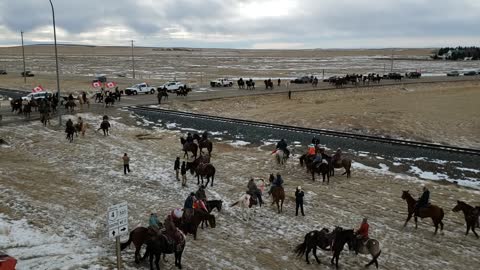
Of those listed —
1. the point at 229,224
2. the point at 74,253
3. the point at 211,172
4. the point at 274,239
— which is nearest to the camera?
the point at 74,253

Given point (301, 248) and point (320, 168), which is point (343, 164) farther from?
point (301, 248)

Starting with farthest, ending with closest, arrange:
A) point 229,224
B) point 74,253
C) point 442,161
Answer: point 442,161 → point 229,224 → point 74,253

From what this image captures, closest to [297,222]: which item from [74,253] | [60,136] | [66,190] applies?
[74,253]

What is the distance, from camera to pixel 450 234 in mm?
15523

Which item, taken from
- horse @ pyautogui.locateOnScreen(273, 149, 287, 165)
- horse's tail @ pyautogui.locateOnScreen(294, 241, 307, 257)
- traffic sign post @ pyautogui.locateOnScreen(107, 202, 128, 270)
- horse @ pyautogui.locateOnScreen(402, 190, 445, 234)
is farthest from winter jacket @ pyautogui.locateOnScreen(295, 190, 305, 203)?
traffic sign post @ pyautogui.locateOnScreen(107, 202, 128, 270)

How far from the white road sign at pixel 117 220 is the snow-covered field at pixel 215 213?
234 centimetres

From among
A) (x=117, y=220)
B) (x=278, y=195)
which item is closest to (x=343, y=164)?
(x=278, y=195)

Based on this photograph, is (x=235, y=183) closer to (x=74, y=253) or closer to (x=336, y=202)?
(x=336, y=202)

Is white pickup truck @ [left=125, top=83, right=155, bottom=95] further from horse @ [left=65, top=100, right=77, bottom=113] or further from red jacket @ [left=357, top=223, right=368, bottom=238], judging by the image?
red jacket @ [left=357, top=223, right=368, bottom=238]

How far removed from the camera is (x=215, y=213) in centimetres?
1728

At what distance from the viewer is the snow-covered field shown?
13374 millimetres

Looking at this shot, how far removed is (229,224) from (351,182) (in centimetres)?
789

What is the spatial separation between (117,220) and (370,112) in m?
34.1

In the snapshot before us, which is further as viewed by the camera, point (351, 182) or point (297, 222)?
point (351, 182)
